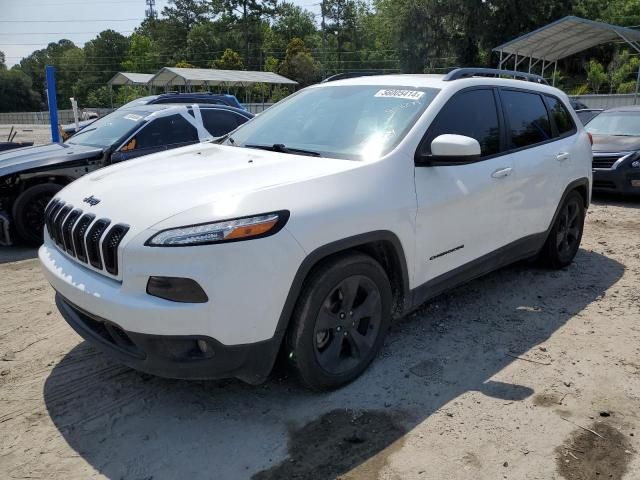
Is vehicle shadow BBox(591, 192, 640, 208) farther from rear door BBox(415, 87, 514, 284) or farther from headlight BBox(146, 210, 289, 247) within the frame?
headlight BBox(146, 210, 289, 247)

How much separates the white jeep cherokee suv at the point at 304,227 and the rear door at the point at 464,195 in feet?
0.04

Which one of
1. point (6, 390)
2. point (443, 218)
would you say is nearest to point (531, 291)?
point (443, 218)

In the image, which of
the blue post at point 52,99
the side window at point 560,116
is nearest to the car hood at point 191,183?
the side window at point 560,116

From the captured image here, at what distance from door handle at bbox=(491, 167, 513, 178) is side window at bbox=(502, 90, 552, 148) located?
0.99 ft

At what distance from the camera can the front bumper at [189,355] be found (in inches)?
102

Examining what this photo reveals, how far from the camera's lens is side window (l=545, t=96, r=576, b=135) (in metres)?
5.00

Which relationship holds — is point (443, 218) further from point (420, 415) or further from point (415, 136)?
point (420, 415)

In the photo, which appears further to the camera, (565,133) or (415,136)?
(565,133)

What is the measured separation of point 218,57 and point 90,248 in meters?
77.5

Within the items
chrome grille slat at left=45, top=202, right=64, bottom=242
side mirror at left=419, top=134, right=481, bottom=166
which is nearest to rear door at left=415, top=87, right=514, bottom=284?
side mirror at left=419, top=134, right=481, bottom=166

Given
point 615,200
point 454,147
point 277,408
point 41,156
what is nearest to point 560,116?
point 454,147

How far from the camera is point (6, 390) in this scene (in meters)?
3.26

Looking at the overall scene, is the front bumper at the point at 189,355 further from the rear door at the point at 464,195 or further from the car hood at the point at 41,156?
the car hood at the point at 41,156

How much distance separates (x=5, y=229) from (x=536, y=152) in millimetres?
5709
